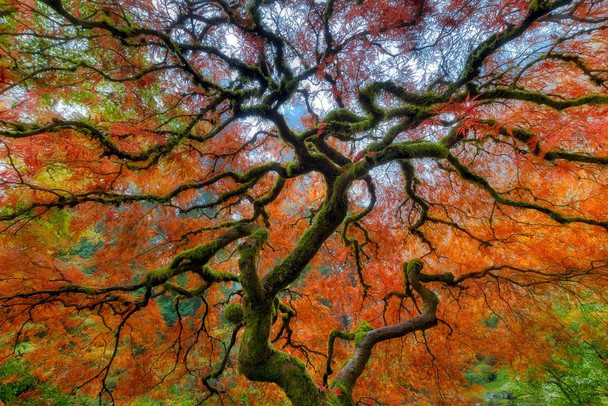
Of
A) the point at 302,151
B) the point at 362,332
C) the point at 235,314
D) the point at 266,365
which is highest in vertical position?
the point at 302,151

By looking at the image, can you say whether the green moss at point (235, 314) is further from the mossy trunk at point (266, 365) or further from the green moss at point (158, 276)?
the green moss at point (158, 276)

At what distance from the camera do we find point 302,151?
280 centimetres

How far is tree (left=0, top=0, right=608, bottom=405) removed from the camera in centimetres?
198

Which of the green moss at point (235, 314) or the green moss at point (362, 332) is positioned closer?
the green moss at point (235, 314)

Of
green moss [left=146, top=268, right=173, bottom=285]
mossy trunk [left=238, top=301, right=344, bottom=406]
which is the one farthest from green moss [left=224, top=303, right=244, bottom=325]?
green moss [left=146, top=268, right=173, bottom=285]

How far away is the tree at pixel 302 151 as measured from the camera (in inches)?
78.1

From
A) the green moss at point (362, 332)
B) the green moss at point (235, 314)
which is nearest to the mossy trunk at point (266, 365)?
the green moss at point (235, 314)

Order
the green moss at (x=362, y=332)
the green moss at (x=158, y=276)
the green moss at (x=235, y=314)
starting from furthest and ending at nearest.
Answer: the green moss at (x=362, y=332) < the green moss at (x=235, y=314) < the green moss at (x=158, y=276)

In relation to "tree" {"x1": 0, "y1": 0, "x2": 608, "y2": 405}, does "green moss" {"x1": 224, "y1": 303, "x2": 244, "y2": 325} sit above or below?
below

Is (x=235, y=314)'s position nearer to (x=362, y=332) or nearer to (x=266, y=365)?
(x=266, y=365)

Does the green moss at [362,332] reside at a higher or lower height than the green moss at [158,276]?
higher

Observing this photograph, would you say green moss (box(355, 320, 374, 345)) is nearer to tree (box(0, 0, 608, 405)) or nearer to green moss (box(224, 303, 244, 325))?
tree (box(0, 0, 608, 405))

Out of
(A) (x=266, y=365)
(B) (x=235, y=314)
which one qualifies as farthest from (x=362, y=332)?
(B) (x=235, y=314)

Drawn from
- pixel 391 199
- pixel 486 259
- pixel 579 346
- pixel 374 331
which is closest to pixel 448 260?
pixel 486 259
